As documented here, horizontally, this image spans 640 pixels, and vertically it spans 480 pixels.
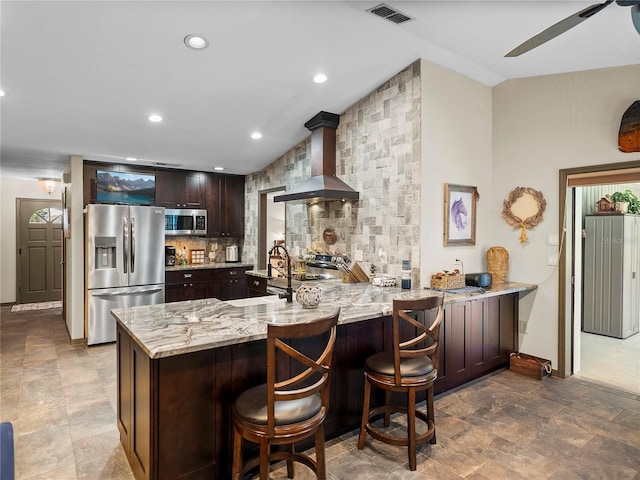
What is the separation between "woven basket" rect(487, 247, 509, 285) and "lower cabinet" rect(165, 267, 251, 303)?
373 centimetres

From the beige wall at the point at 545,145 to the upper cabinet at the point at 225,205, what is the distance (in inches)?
172

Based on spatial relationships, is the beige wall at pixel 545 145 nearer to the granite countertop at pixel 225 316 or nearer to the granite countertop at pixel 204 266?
the granite countertop at pixel 225 316

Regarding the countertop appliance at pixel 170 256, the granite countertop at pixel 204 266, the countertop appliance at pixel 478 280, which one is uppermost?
the countertop appliance at pixel 170 256

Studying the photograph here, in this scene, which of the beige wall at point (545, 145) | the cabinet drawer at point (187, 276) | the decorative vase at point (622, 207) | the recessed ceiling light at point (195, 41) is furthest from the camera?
the cabinet drawer at point (187, 276)

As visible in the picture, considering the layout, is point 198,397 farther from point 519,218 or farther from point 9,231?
point 9,231

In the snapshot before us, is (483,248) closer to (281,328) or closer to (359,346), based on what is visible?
(359,346)

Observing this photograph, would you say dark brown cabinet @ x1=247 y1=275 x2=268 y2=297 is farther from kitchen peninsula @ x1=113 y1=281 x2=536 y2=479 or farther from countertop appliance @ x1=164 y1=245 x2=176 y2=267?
kitchen peninsula @ x1=113 y1=281 x2=536 y2=479

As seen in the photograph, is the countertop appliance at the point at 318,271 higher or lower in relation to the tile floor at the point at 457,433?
higher

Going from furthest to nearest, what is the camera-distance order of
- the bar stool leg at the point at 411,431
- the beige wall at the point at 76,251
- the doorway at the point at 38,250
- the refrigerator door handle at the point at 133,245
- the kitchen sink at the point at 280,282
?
1. the doorway at the point at 38,250
2. the refrigerator door handle at the point at 133,245
3. the beige wall at the point at 76,251
4. the kitchen sink at the point at 280,282
5. the bar stool leg at the point at 411,431

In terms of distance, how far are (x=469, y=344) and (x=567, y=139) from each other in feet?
7.76

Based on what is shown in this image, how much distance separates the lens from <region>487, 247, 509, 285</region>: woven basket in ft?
14.2

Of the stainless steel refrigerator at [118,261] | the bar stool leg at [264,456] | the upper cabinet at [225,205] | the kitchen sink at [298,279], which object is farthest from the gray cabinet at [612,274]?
the stainless steel refrigerator at [118,261]

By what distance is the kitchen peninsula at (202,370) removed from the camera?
6.49 feet

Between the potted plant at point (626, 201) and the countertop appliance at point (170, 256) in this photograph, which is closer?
the potted plant at point (626, 201)
